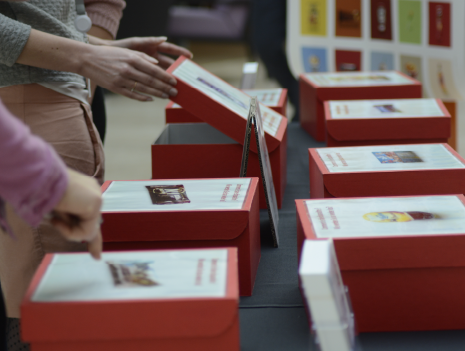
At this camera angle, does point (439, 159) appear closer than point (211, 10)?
Yes

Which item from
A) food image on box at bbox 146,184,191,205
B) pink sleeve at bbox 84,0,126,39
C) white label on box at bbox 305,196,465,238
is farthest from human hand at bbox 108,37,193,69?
white label on box at bbox 305,196,465,238

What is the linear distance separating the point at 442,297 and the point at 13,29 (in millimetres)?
821

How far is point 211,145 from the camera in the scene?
1.22 meters

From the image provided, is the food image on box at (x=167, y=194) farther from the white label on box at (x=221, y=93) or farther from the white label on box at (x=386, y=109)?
the white label on box at (x=386, y=109)

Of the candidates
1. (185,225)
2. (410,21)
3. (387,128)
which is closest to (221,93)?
(387,128)

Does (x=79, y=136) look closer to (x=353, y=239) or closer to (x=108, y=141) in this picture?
(x=353, y=239)

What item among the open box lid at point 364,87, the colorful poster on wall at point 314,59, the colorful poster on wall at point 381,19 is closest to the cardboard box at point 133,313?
the open box lid at point 364,87

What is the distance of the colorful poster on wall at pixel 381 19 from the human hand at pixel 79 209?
2.26m

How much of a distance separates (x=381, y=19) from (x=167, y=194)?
2.01 meters

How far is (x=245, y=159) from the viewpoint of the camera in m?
1.07

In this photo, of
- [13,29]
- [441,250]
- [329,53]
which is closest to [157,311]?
[441,250]

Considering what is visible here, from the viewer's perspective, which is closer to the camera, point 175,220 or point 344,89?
point 175,220

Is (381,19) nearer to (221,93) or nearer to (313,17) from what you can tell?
(313,17)

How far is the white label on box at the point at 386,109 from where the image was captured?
1.36m
